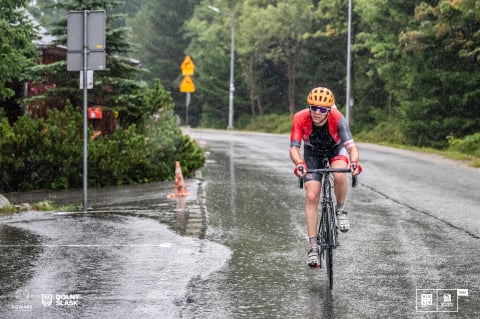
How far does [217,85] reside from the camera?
6719cm

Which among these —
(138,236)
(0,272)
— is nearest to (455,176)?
(138,236)

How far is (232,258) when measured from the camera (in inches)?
362

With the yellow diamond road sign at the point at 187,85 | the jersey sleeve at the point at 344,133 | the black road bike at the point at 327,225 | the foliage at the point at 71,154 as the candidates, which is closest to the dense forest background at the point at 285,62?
the foliage at the point at 71,154

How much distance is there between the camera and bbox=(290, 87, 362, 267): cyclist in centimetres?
799

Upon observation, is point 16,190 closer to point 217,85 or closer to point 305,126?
point 305,126

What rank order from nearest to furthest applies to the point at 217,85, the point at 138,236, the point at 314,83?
the point at 138,236 → the point at 314,83 → the point at 217,85

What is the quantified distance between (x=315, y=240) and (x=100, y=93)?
12821 millimetres
